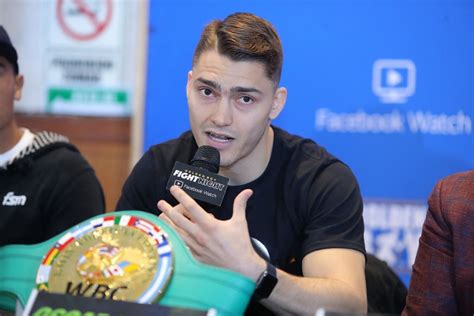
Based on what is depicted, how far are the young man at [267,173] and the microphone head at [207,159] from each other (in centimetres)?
9

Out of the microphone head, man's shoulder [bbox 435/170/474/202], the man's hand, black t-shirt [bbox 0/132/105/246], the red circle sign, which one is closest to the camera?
the man's hand

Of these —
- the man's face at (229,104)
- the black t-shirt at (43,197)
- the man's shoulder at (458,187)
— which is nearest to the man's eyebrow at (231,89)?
the man's face at (229,104)

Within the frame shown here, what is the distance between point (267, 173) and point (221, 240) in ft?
1.79

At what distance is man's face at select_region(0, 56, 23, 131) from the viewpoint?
195cm

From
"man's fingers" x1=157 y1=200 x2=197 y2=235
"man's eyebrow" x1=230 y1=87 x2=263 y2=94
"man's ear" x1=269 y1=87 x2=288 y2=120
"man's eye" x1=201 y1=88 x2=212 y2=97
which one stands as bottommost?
"man's fingers" x1=157 y1=200 x2=197 y2=235

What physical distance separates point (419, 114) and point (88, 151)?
5.30ft

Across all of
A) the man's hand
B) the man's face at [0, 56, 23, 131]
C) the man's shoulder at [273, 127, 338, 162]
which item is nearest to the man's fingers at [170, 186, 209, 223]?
the man's hand

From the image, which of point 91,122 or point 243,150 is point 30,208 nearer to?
point 243,150

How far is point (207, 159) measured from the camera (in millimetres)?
1319

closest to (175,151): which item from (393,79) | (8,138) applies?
(8,138)

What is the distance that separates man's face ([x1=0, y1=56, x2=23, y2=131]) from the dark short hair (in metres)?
0.62

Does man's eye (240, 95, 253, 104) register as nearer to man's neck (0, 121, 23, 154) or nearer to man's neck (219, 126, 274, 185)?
man's neck (219, 126, 274, 185)

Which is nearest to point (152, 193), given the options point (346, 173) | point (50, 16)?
point (346, 173)

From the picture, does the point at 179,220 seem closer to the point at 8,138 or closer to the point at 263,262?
the point at 263,262
